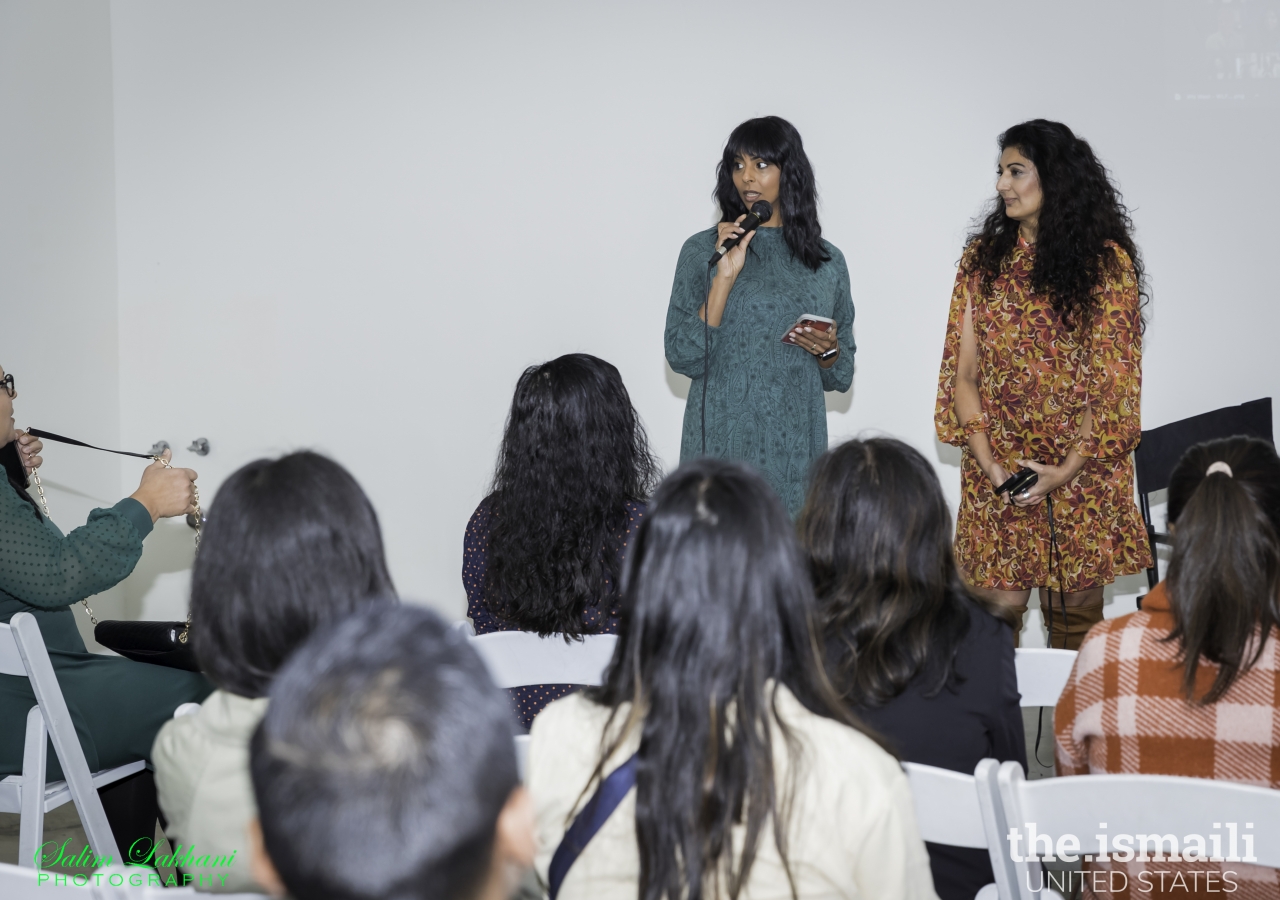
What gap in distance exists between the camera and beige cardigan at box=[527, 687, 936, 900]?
1088 mm

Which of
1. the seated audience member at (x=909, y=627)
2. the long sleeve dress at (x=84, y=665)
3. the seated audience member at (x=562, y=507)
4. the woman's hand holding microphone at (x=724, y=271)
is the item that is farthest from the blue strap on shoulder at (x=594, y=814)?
the woman's hand holding microphone at (x=724, y=271)

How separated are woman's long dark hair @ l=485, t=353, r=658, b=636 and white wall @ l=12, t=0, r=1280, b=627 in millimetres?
1801

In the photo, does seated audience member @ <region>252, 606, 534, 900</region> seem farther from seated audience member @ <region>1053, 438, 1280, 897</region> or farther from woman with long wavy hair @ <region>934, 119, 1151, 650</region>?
woman with long wavy hair @ <region>934, 119, 1151, 650</region>

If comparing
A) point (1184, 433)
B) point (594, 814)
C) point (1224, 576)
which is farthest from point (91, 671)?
point (1184, 433)

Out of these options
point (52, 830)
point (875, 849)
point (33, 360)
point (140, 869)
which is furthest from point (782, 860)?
point (33, 360)

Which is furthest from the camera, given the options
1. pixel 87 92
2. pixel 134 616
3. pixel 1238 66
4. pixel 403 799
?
pixel 134 616

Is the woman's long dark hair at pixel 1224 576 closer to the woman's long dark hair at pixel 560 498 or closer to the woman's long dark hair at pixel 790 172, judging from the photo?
the woman's long dark hair at pixel 560 498

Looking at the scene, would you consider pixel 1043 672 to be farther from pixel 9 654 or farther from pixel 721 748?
pixel 9 654

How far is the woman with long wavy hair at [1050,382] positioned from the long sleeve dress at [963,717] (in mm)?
1213

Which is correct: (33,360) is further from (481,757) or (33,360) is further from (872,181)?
(481,757)

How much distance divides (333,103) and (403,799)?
11.7ft

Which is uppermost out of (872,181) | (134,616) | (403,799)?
(872,181)

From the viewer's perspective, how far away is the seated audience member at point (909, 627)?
149 cm

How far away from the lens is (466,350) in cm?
384
